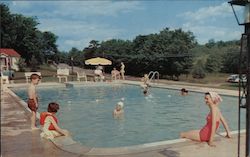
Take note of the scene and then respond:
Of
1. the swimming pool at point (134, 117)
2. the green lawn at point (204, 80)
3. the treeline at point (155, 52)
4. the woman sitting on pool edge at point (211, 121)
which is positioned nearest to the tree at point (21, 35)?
the treeline at point (155, 52)

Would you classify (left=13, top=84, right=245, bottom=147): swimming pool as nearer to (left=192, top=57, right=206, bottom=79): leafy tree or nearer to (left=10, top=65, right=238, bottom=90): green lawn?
(left=10, top=65, right=238, bottom=90): green lawn

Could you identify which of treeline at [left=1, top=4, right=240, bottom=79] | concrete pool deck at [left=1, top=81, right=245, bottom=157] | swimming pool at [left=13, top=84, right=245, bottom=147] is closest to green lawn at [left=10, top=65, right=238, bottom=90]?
treeline at [left=1, top=4, right=240, bottom=79]

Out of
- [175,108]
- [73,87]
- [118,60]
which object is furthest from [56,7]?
[118,60]

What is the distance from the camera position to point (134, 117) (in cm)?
1129

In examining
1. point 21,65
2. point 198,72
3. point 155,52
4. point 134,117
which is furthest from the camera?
point 21,65

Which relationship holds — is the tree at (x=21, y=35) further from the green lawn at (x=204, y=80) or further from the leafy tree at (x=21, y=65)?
the leafy tree at (x=21, y=65)

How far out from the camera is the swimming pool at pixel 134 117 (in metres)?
8.41

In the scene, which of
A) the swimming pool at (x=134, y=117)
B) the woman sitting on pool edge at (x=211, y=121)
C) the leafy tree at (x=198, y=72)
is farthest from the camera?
the leafy tree at (x=198, y=72)

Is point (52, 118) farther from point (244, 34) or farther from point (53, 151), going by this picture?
point (244, 34)

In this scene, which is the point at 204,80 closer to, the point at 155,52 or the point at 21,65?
the point at 155,52

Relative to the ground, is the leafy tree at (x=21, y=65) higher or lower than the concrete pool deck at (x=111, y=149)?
higher

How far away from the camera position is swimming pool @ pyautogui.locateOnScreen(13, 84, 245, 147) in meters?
8.41

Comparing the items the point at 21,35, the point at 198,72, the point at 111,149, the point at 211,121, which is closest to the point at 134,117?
the point at 111,149

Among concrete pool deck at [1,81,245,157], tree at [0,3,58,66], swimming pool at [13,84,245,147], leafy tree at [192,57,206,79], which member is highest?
tree at [0,3,58,66]
